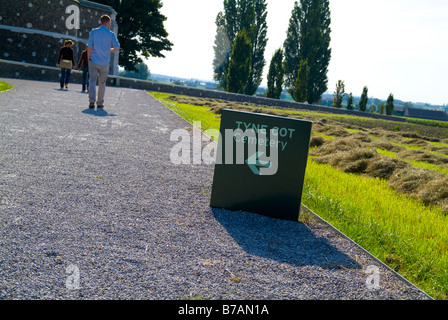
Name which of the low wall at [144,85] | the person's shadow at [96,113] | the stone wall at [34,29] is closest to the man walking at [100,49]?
the person's shadow at [96,113]

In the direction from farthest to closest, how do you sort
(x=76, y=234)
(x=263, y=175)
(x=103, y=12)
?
(x=103, y=12) < (x=263, y=175) < (x=76, y=234)

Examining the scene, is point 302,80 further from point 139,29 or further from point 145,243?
point 145,243

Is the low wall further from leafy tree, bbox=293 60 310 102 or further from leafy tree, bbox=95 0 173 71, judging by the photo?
leafy tree, bbox=95 0 173 71

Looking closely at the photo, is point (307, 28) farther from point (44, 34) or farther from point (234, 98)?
point (44, 34)

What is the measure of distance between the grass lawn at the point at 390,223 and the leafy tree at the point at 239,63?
3971 cm

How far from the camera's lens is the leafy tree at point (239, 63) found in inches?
1809

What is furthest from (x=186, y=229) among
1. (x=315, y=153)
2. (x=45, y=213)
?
(x=315, y=153)

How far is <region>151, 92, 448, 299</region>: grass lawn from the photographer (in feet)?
12.8

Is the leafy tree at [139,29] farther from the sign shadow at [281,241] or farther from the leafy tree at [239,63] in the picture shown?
the sign shadow at [281,241]

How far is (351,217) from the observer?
17.6ft

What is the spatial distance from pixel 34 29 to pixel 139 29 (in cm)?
2143
